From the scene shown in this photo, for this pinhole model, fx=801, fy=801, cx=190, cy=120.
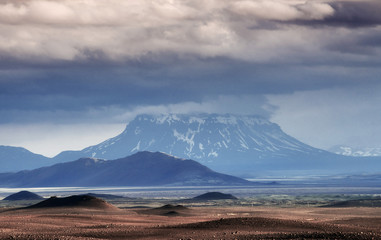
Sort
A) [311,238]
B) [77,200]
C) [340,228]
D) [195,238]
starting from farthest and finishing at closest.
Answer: [77,200]
[340,228]
[195,238]
[311,238]

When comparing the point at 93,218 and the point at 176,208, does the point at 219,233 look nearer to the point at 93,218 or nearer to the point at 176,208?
the point at 93,218

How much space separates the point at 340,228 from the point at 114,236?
21606 millimetres

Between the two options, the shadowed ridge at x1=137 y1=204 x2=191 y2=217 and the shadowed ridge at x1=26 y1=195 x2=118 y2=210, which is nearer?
the shadowed ridge at x1=26 y1=195 x2=118 y2=210

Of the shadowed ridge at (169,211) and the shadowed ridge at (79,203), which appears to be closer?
the shadowed ridge at (79,203)

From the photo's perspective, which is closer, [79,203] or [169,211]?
[79,203]

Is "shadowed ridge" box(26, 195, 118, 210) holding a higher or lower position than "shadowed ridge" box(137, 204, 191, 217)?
higher

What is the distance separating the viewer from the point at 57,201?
468ft

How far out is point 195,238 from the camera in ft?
219

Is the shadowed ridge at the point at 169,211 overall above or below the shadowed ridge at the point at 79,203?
below

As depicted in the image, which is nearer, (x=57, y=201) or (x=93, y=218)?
(x=93, y=218)

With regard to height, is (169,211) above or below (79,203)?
below

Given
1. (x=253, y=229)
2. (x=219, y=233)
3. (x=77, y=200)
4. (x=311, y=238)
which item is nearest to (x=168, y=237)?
(x=219, y=233)

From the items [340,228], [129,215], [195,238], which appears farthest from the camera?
[129,215]

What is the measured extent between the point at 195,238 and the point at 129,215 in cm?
5604
